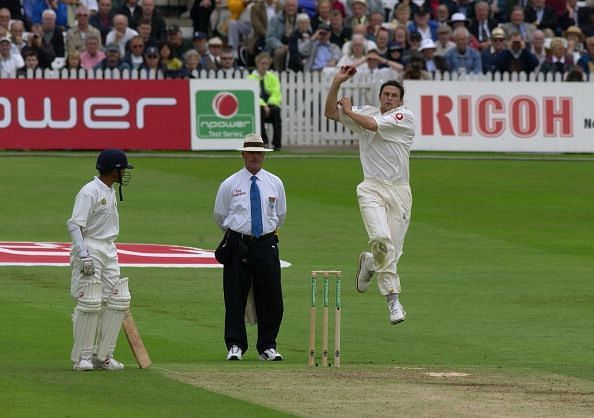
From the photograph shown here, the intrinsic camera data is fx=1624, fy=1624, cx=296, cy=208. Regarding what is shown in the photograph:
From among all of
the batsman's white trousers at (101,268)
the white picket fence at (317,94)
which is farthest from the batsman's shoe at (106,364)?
the white picket fence at (317,94)

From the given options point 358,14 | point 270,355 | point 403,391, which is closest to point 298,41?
point 358,14

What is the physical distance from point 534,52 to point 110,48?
9216 mm

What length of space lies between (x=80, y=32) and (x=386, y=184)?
1861 centimetres

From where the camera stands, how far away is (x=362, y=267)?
583 inches

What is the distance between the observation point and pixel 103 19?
33188mm

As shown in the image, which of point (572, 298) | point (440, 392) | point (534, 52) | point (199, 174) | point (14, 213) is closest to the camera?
point (440, 392)

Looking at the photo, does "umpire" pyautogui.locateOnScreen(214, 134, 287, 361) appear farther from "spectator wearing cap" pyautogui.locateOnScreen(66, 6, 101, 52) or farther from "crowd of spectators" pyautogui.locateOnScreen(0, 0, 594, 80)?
"spectator wearing cap" pyautogui.locateOnScreen(66, 6, 101, 52)

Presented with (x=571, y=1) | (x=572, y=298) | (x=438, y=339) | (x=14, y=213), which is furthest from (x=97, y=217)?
(x=571, y=1)

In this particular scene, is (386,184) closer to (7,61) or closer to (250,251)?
(250,251)

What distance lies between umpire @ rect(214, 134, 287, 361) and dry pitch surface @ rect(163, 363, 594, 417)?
0.99m

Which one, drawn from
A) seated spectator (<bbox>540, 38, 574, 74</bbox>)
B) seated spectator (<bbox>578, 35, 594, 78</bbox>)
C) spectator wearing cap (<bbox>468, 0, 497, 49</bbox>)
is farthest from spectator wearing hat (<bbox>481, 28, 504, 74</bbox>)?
spectator wearing cap (<bbox>468, 0, 497, 49</bbox>)

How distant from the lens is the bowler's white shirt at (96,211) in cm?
1226

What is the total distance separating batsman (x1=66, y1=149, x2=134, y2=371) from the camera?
40.1ft

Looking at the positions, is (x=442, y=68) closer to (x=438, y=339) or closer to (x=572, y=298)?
(x=572, y=298)
